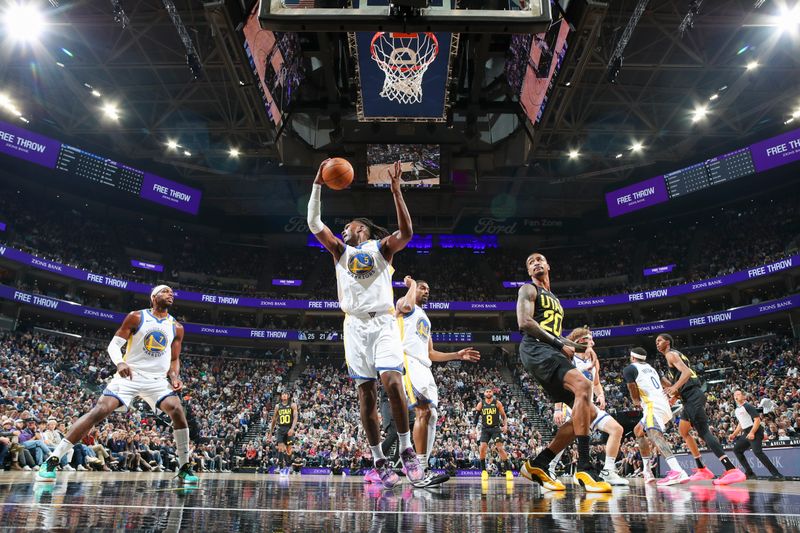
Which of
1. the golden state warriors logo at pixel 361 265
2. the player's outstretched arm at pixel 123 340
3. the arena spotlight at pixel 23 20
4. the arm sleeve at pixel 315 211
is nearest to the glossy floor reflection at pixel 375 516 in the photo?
the golden state warriors logo at pixel 361 265

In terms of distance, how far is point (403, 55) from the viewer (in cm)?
1280

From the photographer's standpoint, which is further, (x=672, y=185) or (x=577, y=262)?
(x=577, y=262)

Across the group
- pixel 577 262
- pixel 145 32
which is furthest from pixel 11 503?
pixel 577 262

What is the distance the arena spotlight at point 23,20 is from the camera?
1591 centimetres

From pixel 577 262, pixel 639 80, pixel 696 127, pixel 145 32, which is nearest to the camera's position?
pixel 145 32

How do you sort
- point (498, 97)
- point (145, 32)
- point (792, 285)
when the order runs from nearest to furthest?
point (145, 32) → point (498, 97) → point (792, 285)

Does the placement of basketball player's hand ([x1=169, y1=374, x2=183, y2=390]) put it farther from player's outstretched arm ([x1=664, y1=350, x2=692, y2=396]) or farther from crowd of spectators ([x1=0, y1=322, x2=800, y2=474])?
crowd of spectators ([x1=0, y1=322, x2=800, y2=474])

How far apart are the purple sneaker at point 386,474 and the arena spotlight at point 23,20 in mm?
18016

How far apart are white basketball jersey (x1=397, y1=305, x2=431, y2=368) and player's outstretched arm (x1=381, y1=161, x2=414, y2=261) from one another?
2083mm

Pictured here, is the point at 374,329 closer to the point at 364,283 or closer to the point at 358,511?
the point at 364,283

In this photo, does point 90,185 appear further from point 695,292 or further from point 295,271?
point 695,292

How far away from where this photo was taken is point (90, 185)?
30.0 metres

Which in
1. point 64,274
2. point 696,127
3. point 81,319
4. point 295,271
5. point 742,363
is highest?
point 696,127

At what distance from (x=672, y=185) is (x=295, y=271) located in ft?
73.3
